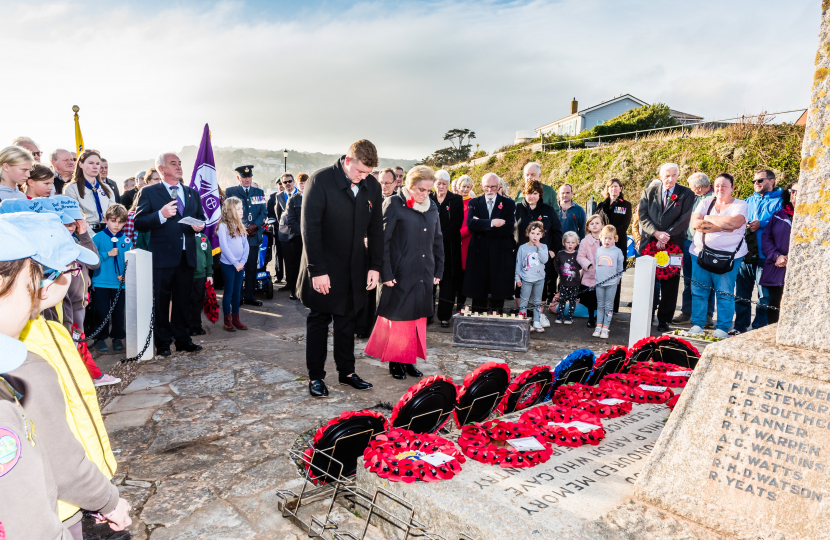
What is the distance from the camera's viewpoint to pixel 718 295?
6.39 meters

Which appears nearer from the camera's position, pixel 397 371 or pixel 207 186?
pixel 397 371

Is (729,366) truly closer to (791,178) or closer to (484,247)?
(484,247)

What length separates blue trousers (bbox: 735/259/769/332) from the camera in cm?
680

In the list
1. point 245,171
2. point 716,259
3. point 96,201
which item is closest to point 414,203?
→ point 96,201

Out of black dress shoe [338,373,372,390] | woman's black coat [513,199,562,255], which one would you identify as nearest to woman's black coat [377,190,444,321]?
black dress shoe [338,373,372,390]

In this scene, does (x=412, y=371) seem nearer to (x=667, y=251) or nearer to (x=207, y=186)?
(x=207, y=186)

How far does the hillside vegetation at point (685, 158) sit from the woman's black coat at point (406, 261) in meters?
15.8

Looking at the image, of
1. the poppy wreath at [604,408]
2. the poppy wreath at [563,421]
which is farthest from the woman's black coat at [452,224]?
the poppy wreath at [563,421]

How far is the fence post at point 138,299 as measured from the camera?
5.11 metres

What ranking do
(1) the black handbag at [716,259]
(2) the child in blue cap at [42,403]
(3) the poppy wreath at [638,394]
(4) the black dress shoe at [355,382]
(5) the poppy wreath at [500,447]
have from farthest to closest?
(1) the black handbag at [716,259] < (4) the black dress shoe at [355,382] < (3) the poppy wreath at [638,394] < (5) the poppy wreath at [500,447] < (2) the child in blue cap at [42,403]

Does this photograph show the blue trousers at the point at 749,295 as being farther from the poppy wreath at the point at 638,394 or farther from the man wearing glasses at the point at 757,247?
the poppy wreath at the point at 638,394

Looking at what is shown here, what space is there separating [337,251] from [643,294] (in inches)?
133

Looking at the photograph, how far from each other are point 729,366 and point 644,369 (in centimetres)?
211

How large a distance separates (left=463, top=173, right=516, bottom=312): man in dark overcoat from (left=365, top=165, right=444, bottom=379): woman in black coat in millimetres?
2134
